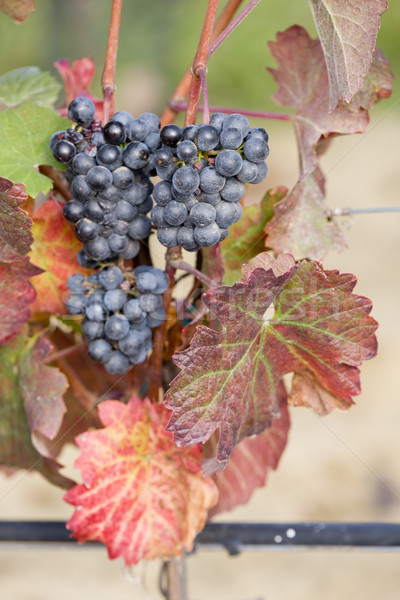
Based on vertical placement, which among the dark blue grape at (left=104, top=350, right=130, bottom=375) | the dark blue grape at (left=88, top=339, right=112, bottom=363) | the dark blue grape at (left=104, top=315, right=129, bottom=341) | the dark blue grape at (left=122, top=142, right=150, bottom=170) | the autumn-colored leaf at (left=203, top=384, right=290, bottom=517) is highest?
the dark blue grape at (left=122, top=142, right=150, bottom=170)

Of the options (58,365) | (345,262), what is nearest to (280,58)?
(58,365)

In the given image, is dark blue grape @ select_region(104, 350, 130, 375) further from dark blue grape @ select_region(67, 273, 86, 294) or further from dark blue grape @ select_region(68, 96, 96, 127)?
dark blue grape @ select_region(68, 96, 96, 127)

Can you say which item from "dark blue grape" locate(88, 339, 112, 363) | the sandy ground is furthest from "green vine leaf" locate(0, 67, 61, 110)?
the sandy ground

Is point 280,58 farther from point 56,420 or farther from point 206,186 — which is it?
point 56,420

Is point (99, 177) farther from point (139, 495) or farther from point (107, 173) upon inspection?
point (139, 495)

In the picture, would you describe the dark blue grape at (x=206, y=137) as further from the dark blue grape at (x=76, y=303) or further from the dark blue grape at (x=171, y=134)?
the dark blue grape at (x=76, y=303)

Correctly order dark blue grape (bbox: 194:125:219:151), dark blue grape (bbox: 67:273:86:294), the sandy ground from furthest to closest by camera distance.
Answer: the sandy ground
dark blue grape (bbox: 67:273:86:294)
dark blue grape (bbox: 194:125:219:151)
